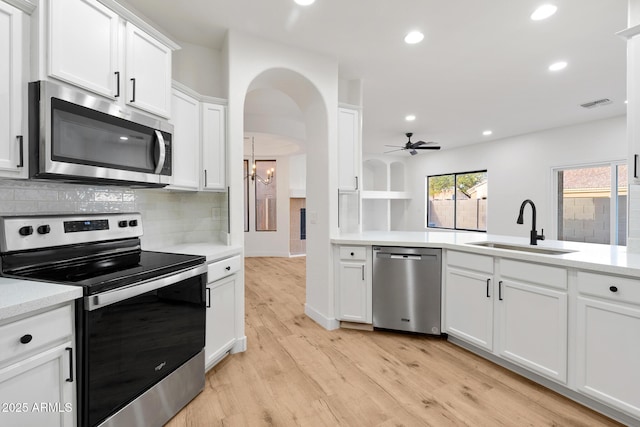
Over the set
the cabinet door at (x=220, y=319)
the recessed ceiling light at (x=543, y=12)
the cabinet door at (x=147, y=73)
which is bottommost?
Answer: the cabinet door at (x=220, y=319)

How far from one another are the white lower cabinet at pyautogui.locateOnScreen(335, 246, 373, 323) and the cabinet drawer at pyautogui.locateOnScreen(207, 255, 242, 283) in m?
1.05

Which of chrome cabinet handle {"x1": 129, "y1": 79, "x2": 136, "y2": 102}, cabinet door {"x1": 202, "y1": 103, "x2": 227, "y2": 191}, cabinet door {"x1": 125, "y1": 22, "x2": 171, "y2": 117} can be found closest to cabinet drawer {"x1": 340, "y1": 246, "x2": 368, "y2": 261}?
cabinet door {"x1": 202, "y1": 103, "x2": 227, "y2": 191}

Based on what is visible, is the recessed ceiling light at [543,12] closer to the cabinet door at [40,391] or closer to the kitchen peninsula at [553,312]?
the kitchen peninsula at [553,312]

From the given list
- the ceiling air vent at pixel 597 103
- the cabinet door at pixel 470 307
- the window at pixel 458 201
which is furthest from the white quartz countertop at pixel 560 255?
the window at pixel 458 201

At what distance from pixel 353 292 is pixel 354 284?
0.08 m

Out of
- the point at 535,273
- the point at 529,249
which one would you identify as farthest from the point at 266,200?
the point at 535,273

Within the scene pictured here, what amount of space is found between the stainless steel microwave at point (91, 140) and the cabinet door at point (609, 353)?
111 inches

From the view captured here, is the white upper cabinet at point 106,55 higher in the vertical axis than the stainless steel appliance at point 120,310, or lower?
higher

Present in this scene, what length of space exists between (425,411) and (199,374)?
1.43 metres

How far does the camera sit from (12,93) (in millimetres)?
1362

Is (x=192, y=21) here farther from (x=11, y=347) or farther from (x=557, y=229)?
(x=557, y=229)

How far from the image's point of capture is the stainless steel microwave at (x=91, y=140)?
56.1 inches

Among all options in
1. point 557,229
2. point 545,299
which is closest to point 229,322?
point 545,299

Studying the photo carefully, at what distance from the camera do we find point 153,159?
2027 mm
